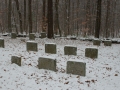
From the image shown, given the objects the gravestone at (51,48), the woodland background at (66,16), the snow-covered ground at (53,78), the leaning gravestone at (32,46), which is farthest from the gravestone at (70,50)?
the woodland background at (66,16)

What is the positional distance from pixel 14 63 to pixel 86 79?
3910 mm

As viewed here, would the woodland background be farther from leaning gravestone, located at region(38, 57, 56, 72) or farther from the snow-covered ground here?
leaning gravestone, located at region(38, 57, 56, 72)

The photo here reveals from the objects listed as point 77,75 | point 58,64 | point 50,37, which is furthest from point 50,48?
point 50,37

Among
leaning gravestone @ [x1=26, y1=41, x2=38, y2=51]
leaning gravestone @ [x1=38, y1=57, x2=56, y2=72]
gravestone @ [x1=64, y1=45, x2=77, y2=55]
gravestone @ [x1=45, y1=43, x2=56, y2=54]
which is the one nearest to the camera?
leaning gravestone @ [x1=38, y1=57, x2=56, y2=72]

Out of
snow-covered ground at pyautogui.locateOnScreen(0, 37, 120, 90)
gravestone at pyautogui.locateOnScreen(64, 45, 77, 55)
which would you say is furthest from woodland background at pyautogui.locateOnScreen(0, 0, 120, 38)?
snow-covered ground at pyautogui.locateOnScreen(0, 37, 120, 90)

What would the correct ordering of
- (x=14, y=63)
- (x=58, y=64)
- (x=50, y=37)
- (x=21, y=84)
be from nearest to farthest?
1. (x=21, y=84)
2. (x=14, y=63)
3. (x=58, y=64)
4. (x=50, y=37)

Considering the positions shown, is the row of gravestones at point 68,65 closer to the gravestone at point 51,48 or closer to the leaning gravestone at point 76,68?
the leaning gravestone at point 76,68

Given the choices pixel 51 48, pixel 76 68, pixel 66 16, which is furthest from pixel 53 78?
pixel 66 16

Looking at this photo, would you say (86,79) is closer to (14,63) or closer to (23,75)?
(23,75)

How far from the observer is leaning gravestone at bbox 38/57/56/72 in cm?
778

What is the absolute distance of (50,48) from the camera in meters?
11.4

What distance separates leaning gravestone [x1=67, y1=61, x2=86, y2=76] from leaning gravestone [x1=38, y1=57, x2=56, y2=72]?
77 centimetres

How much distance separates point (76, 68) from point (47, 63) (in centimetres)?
150

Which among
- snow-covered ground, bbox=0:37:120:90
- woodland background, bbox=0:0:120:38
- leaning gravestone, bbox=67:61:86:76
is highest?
woodland background, bbox=0:0:120:38
